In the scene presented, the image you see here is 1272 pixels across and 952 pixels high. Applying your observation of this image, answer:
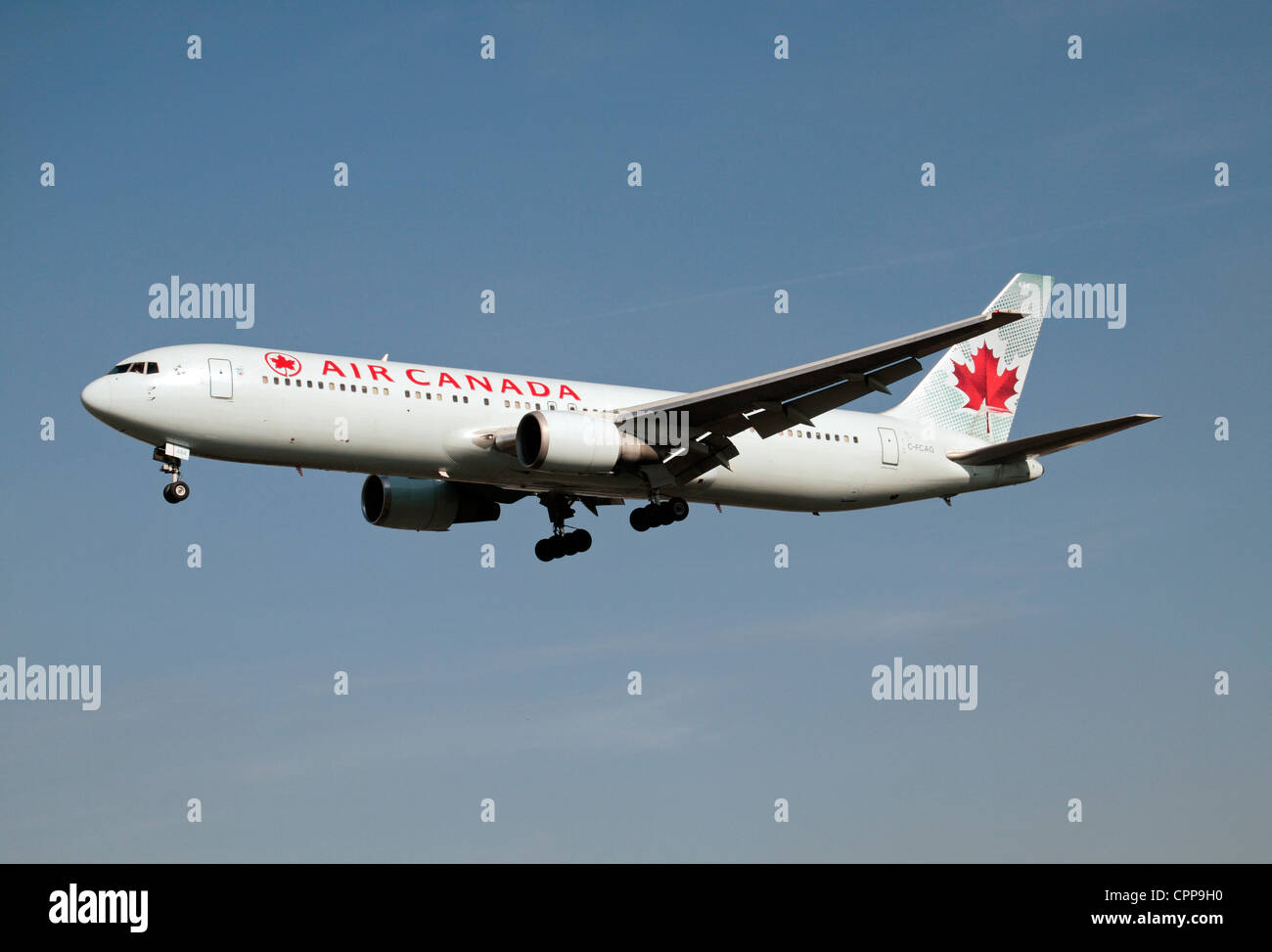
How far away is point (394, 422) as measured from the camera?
1551 inches

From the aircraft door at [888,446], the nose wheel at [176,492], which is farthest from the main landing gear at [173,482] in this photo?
the aircraft door at [888,446]

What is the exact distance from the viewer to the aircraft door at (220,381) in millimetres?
38188

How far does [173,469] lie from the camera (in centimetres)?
3844

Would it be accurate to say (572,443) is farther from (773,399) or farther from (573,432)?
(773,399)

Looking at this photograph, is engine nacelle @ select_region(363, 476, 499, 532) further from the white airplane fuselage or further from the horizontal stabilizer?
the horizontal stabilizer

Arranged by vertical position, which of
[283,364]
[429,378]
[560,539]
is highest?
[283,364]

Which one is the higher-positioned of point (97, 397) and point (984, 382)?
point (984, 382)

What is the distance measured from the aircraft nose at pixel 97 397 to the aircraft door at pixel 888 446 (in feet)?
67.3

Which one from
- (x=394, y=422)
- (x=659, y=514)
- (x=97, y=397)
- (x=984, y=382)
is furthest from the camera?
(x=984, y=382)

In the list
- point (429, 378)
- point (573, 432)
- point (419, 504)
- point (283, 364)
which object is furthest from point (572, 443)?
point (419, 504)

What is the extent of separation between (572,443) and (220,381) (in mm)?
8212

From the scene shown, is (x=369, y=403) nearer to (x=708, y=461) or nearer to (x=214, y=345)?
(x=214, y=345)

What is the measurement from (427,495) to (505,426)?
21.1ft
